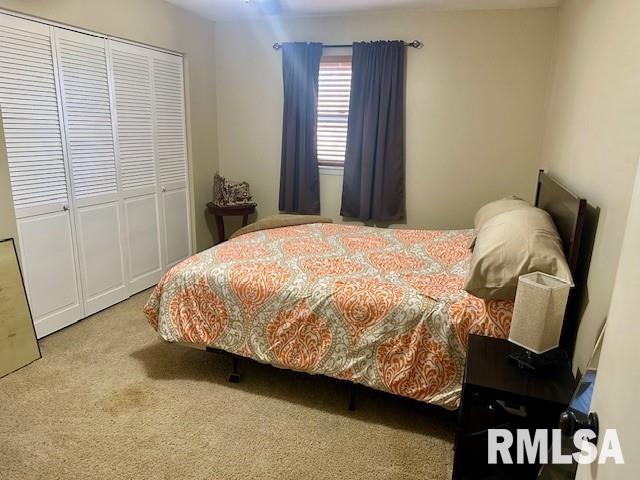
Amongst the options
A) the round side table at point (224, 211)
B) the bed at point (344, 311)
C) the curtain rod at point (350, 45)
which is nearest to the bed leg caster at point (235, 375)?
the bed at point (344, 311)

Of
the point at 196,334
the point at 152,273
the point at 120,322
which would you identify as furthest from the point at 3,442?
the point at 152,273

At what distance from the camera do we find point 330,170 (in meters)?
4.32

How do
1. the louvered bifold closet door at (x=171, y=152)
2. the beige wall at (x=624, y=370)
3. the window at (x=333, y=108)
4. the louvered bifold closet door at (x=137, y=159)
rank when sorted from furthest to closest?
the window at (x=333, y=108) → the louvered bifold closet door at (x=171, y=152) → the louvered bifold closet door at (x=137, y=159) → the beige wall at (x=624, y=370)

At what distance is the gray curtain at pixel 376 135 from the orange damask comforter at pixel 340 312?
1.40m

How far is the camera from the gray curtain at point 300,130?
161 inches

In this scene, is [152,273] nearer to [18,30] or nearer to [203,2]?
[18,30]

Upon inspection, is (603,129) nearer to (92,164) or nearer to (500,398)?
(500,398)

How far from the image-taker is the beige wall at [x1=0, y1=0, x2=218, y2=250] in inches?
109

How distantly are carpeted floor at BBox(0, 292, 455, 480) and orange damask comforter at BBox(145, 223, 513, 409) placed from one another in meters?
0.24

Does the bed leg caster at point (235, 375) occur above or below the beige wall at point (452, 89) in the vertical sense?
below

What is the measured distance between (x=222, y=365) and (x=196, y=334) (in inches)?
14.2

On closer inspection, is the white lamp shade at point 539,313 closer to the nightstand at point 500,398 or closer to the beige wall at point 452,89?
the nightstand at point 500,398

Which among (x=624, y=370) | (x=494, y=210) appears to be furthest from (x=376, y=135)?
(x=624, y=370)

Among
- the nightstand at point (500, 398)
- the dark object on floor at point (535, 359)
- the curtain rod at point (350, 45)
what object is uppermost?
the curtain rod at point (350, 45)
